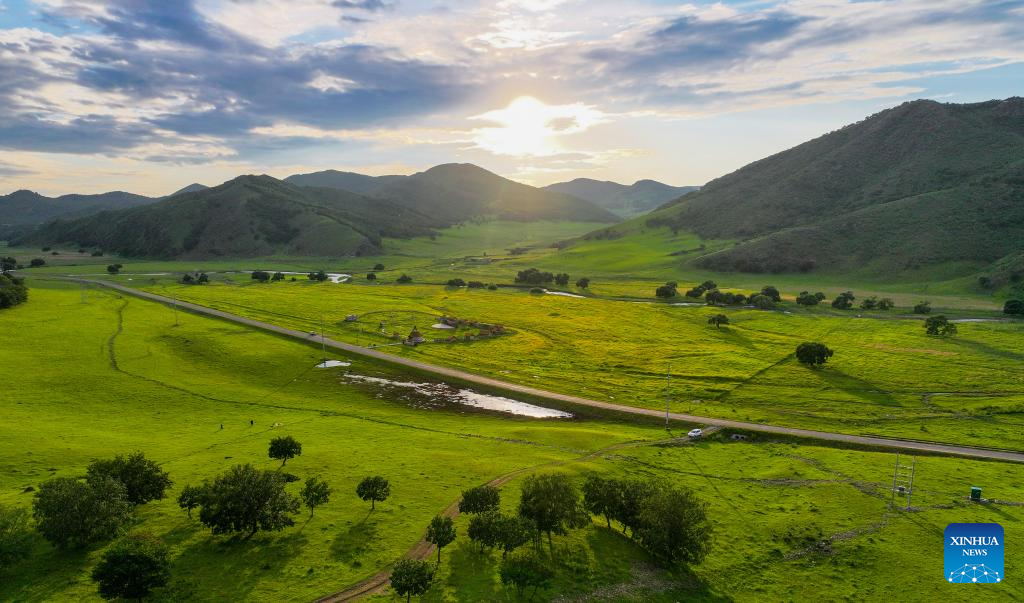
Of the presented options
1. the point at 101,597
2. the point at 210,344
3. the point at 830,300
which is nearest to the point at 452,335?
the point at 210,344

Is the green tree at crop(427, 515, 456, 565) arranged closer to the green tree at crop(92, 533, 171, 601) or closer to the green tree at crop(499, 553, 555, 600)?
the green tree at crop(499, 553, 555, 600)

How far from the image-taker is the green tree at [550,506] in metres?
48.3

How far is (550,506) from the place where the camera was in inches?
1903

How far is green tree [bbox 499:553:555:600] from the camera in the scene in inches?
1665

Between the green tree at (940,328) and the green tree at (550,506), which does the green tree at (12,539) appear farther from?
the green tree at (940,328)

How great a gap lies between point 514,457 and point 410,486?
15159 millimetres

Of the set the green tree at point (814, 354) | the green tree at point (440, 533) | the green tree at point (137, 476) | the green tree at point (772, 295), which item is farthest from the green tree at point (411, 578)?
the green tree at point (772, 295)

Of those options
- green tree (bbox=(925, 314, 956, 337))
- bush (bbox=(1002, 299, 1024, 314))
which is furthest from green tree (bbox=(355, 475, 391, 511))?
bush (bbox=(1002, 299, 1024, 314))

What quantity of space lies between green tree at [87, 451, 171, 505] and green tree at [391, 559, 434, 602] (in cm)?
2756

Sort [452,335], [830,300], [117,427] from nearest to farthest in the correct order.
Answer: [117,427]
[452,335]
[830,300]

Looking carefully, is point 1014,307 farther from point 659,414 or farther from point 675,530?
point 675,530

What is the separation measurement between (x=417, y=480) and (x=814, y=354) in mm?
86619

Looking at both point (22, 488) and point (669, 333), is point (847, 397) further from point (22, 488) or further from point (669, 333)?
point (22, 488)

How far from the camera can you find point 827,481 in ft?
203
